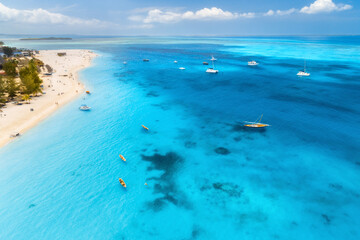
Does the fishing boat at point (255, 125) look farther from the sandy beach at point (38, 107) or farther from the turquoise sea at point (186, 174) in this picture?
the sandy beach at point (38, 107)

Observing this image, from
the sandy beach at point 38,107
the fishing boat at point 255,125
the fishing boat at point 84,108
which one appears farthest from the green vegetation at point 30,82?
the fishing boat at point 255,125

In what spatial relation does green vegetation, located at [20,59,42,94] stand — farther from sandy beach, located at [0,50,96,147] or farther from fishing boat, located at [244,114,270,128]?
fishing boat, located at [244,114,270,128]

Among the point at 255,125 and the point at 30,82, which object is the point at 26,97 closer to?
the point at 30,82

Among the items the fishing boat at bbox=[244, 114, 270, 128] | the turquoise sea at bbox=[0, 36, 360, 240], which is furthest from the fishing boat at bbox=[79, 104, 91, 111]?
the fishing boat at bbox=[244, 114, 270, 128]

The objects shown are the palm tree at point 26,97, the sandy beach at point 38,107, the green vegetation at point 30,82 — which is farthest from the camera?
the green vegetation at point 30,82

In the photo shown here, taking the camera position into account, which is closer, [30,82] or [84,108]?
[84,108]

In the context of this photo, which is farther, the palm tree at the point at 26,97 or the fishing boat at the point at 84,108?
the palm tree at the point at 26,97

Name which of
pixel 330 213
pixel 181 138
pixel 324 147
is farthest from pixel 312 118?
pixel 181 138

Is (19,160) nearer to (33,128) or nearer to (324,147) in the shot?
(33,128)

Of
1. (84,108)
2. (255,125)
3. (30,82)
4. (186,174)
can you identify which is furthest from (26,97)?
(255,125)
